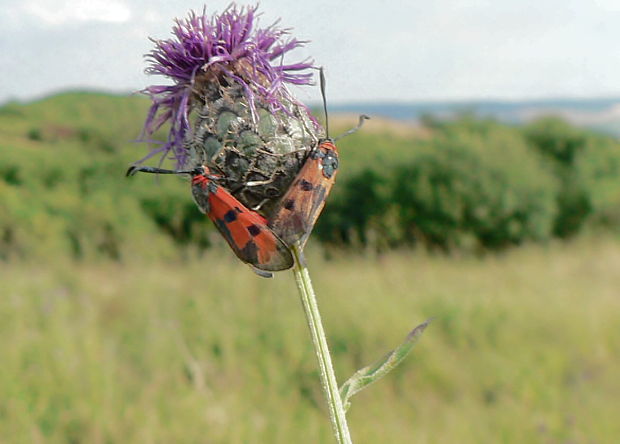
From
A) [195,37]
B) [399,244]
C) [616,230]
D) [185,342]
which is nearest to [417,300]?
[185,342]

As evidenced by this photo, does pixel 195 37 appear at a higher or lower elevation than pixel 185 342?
higher

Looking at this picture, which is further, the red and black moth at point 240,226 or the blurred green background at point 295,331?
the blurred green background at point 295,331

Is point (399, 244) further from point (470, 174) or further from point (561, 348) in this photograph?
point (561, 348)

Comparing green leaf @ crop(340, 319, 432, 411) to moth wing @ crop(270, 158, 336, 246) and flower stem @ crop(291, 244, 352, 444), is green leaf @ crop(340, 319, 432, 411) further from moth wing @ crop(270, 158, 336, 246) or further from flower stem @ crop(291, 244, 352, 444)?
moth wing @ crop(270, 158, 336, 246)

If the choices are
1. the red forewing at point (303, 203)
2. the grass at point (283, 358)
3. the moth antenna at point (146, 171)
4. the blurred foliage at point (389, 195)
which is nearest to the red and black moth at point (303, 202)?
the red forewing at point (303, 203)

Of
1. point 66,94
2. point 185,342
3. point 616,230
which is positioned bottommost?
point 616,230

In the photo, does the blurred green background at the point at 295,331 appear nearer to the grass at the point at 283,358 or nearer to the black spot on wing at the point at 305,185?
the grass at the point at 283,358

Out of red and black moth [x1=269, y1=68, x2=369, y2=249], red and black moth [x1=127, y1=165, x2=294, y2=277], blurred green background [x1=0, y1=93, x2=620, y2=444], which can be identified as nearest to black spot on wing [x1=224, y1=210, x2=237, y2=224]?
red and black moth [x1=127, y1=165, x2=294, y2=277]
